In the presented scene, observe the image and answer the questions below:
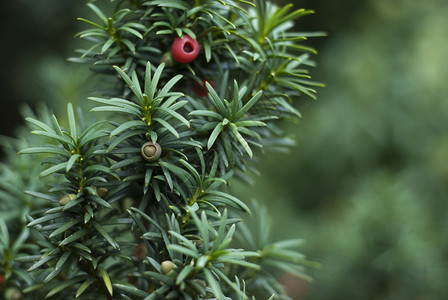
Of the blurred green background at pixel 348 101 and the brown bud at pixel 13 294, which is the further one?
the blurred green background at pixel 348 101

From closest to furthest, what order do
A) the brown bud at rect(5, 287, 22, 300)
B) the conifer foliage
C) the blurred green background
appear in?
the conifer foliage, the brown bud at rect(5, 287, 22, 300), the blurred green background

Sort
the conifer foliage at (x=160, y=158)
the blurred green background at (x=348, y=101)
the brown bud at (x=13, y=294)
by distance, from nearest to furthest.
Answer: the conifer foliage at (x=160, y=158)
the brown bud at (x=13, y=294)
the blurred green background at (x=348, y=101)

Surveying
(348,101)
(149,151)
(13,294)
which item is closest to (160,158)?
(149,151)

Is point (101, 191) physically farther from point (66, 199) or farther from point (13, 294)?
point (13, 294)

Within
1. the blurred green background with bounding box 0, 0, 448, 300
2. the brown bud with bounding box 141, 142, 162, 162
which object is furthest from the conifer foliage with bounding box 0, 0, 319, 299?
the blurred green background with bounding box 0, 0, 448, 300

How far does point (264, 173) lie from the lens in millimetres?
2078

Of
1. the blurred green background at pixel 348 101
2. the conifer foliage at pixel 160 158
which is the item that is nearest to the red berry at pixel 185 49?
the conifer foliage at pixel 160 158

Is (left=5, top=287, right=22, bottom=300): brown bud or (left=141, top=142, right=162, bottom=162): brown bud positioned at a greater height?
(left=141, top=142, right=162, bottom=162): brown bud

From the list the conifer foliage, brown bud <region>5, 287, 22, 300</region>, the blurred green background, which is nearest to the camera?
the conifer foliage

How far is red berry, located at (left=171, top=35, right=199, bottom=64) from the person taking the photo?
59 cm

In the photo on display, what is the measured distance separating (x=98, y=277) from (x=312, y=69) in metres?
1.65

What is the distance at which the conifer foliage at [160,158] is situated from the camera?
0.51m

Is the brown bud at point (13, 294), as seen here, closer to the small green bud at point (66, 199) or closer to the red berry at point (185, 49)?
the small green bud at point (66, 199)

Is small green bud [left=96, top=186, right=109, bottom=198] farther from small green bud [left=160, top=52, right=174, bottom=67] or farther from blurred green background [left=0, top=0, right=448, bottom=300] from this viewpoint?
blurred green background [left=0, top=0, right=448, bottom=300]
